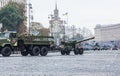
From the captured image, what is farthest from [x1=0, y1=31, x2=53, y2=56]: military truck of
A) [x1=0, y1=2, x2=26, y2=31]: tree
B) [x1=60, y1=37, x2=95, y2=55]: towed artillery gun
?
[x1=0, y1=2, x2=26, y2=31]: tree

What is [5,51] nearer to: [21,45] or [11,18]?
[21,45]

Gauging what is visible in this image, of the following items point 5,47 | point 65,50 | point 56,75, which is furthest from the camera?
point 65,50

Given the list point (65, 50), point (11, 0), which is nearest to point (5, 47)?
point (65, 50)

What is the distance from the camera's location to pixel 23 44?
45250mm

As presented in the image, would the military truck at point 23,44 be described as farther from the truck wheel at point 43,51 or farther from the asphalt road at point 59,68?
the asphalt road at point 59,68

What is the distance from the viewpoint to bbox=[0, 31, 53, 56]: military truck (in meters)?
44.0

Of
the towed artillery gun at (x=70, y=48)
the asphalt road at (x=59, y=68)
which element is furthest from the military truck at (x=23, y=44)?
the asphalt road at (x=59, y=68)

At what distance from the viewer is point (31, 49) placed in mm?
45719

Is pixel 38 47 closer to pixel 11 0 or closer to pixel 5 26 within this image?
pixel 5 26

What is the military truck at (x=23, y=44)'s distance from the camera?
44031 mm

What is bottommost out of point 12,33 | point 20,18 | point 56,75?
point 56,75

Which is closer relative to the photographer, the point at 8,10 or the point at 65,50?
the point at 65,50

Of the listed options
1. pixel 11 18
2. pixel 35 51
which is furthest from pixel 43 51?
pixel 11 18

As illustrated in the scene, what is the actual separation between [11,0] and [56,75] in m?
97.9
